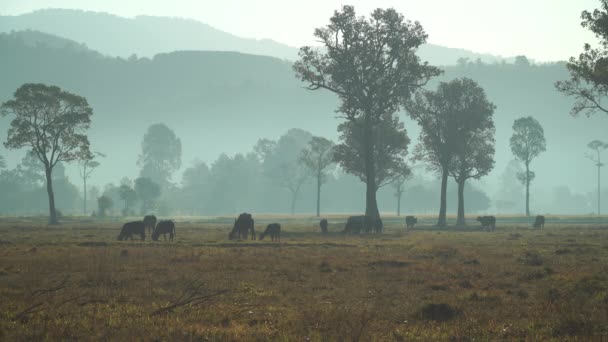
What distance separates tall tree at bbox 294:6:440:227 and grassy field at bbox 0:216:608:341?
30.6m

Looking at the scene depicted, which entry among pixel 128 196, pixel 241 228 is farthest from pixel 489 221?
pixel 128 196

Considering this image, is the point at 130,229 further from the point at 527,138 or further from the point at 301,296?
the point at 527,138

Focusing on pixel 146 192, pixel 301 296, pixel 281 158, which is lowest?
pixel 301 296

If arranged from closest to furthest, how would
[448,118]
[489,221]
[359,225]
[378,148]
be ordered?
1. [359,225]
2. [489,221]
3. [448,118]
4. [378,148]

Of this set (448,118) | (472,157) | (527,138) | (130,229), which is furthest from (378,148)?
(527,138)

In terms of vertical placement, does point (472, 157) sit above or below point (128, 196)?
above

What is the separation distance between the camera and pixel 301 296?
57.2 feet

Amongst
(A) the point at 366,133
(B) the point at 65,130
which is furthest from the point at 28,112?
(A) the point at 366,133

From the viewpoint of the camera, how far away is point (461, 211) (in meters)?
74.8

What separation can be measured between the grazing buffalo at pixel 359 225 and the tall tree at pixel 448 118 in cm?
2082

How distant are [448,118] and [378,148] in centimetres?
980

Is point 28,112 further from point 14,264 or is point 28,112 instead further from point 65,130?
point 14,264

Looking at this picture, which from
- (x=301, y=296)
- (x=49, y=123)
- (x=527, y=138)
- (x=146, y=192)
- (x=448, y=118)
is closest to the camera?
(x=301, y=296)

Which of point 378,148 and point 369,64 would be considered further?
point 378,148
